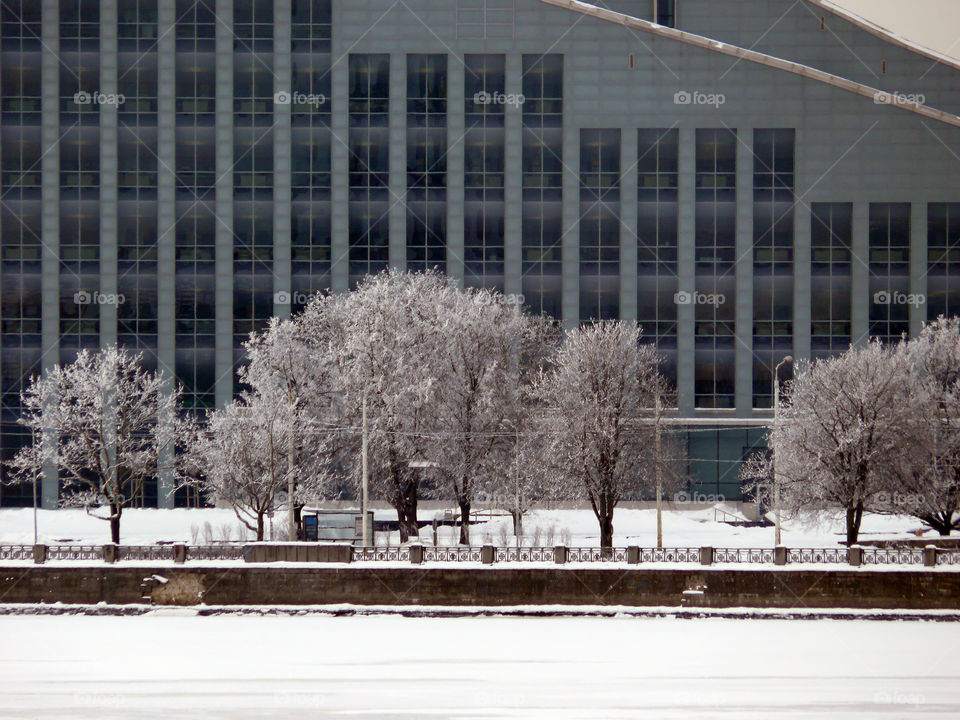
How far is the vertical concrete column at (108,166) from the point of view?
262 feet

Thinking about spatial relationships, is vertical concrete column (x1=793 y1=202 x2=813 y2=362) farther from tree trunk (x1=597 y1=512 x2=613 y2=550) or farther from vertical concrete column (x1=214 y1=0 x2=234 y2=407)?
vertical concrete column (x1=214 y1=0 x2=234 y2=407)

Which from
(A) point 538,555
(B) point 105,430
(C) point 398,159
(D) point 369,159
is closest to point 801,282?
(C) point 398,159

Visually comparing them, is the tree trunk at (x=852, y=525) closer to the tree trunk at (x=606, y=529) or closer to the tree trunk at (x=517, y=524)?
the tree trunk at (x=606, y=529)

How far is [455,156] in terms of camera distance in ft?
264

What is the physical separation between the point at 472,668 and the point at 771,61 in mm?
57143

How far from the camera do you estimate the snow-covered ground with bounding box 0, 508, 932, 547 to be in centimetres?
5788

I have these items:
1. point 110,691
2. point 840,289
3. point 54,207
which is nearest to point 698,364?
point 840,289

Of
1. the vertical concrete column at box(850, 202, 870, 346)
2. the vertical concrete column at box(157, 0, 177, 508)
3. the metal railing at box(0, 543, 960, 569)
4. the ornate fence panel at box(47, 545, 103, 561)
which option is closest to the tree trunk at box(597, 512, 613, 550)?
the metal railing at box(0, 543, 960, 569)

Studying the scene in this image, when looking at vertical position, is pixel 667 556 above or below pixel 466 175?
below

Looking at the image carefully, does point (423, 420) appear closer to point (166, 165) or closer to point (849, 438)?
point (849, 438)

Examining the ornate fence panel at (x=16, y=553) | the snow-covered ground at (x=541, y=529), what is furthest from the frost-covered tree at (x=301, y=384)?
the ornate fence panel at (x=16, y=553)

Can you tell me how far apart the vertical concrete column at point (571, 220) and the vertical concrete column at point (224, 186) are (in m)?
23.6

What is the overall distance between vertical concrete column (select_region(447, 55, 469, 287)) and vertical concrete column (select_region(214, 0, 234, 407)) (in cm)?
1548

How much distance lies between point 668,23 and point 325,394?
39.5 metres
